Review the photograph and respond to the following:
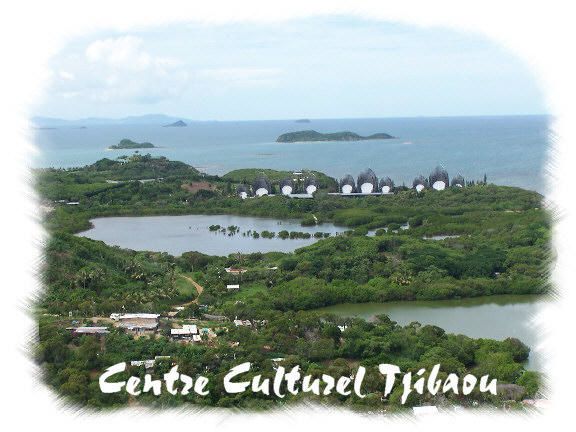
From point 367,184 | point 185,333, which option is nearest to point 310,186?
point 367,184

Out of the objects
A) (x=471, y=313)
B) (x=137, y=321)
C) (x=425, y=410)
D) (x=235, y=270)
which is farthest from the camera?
(x=235, y=270)

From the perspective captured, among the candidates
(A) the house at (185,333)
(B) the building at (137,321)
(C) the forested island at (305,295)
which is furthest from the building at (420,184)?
(A) the house at (185,333)

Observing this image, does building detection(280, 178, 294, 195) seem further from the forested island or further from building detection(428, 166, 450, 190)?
building detection(428, 166, 450, 190)

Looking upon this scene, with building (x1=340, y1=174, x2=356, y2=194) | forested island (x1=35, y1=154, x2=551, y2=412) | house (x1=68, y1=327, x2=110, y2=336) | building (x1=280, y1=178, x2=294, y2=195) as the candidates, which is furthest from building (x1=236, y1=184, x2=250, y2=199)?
house (x1=68, y1=327, x2=110, y2=336)

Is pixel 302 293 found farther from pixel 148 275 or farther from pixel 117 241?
pixel 117 241

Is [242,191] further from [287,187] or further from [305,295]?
[305,295]

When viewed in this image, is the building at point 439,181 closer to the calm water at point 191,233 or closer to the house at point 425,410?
the calm water at point 191,233

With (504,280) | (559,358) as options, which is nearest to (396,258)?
(504,280)
